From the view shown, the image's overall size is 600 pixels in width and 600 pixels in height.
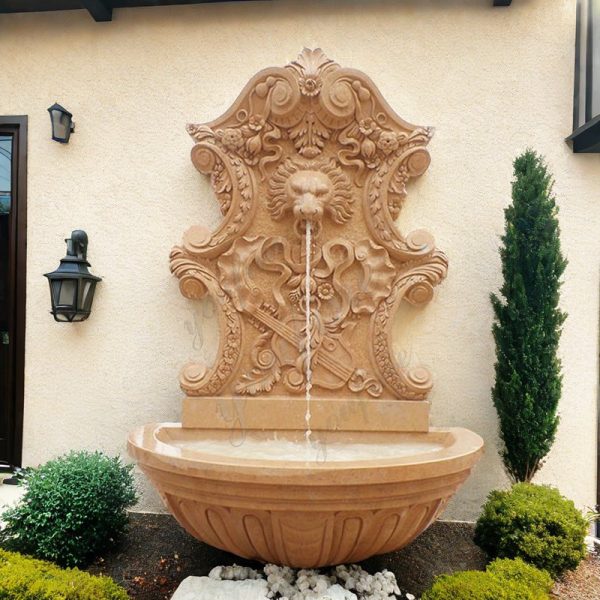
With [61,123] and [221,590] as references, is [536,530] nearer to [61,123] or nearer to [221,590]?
[221,590]

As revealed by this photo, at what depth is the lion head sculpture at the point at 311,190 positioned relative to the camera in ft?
9.13

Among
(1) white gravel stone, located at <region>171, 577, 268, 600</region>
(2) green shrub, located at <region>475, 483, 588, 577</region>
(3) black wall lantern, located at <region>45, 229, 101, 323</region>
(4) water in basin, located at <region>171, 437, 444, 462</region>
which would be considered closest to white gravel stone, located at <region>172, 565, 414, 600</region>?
(1) white gravel stone, located at <region>171, 577, 268, 600</region>

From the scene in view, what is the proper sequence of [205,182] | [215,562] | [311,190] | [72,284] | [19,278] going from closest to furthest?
[215,562], [311,190], [72,284], [205,182], [19,278]

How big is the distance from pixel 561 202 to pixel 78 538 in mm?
3865

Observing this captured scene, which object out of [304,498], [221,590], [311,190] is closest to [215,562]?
[221,590]

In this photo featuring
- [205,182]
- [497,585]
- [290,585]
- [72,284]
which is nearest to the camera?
[497,585]

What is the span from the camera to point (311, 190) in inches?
109

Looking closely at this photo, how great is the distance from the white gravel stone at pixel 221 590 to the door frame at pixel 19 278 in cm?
203

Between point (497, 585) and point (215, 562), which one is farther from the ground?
point (497, 585)

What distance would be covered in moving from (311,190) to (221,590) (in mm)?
2339

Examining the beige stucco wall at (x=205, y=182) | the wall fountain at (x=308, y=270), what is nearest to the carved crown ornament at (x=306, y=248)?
the wall fountain at (x=308, y=270)

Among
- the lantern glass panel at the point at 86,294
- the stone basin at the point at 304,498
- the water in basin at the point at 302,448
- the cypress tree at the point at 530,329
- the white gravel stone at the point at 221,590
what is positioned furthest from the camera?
the lantern glass panel at the point at 86,294

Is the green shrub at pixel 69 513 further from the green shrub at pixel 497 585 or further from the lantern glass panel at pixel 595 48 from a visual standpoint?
the lantern glass panel at pixel 595 48

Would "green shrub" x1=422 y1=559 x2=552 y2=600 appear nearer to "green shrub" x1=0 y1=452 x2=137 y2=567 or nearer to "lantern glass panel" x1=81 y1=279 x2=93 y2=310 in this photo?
"green shrub" x1=0 y1=452 x2=137 y2=567
